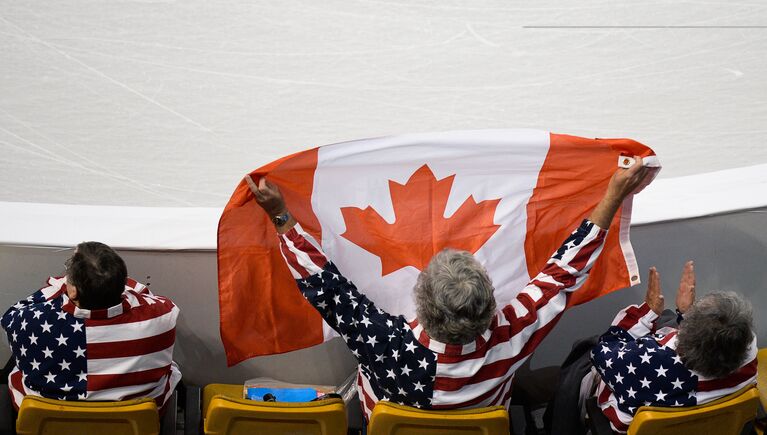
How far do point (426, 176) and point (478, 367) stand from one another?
24.0 inches

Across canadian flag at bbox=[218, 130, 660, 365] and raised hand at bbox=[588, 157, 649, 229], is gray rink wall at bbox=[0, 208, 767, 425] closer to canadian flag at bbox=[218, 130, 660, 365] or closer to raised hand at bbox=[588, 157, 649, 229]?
canadian flag at bbox=[218, 130, 660, 365]

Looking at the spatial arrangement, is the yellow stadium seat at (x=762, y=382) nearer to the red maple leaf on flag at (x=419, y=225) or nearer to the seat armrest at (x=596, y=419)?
the seat armrest at (x=596, y=419)

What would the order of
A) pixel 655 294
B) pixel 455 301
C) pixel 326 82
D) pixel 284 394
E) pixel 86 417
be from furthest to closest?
pixel 326 82
pixel 284 394
pixel 655 294
pixel 86 417
pixel 455 301

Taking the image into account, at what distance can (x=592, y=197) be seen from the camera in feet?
8.07

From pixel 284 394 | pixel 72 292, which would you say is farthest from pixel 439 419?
pixel 72 292

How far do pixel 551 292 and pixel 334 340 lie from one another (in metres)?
0.77

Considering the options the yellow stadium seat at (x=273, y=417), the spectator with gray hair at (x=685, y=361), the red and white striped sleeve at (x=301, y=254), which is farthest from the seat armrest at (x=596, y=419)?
the red and white striped sleeve at (x=301, y=254)

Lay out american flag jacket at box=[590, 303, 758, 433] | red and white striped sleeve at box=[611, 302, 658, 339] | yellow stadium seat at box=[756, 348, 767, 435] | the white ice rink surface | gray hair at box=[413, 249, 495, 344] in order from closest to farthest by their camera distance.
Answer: gray hair at box=[413, 249, 495, 344], american flag jacket at box=[590, 303, 758, 433], red and white striped sleeve at box=[611, 302, 658, 339], yellow stadium seat at box=[756, 348, 767, 435], the white ice rink surface

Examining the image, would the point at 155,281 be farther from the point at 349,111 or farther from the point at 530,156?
the point at 349,111

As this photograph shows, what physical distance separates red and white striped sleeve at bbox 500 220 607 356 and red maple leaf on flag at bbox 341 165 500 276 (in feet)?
1.03

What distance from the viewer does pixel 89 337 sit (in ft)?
7.24

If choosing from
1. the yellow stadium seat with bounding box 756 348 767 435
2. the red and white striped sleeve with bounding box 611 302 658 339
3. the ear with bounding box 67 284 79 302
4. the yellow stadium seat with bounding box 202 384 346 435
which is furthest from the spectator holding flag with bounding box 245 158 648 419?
the yellow stadium seat with bounding box 756 348 767 435

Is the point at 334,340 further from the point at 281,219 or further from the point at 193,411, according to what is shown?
the point at 281,219

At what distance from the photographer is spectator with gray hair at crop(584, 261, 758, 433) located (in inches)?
80.4
